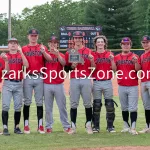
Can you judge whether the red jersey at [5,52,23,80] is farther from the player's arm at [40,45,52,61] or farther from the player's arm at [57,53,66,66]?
the player's arm at [57,53,66,66]

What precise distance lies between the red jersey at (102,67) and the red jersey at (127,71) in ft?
0.65

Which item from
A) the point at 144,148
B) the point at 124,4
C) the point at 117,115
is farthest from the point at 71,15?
the point at 144,148

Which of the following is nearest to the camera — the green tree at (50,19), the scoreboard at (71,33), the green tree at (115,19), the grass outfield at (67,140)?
the grass outfield at (67,140)

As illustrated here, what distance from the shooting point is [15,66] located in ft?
28.5

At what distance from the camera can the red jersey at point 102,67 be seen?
29.2ft

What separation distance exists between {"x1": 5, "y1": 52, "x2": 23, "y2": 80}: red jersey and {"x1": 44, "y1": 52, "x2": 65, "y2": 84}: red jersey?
53 cm

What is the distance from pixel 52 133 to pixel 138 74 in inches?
81.7

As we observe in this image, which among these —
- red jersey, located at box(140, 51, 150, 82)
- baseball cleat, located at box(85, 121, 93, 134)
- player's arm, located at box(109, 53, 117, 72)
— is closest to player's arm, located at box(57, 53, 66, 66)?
player's arm, located at box(109, 53, 117, 72)

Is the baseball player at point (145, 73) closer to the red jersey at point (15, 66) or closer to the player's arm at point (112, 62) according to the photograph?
the player's arm at point (112, 62)

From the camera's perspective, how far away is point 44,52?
8.62 meters

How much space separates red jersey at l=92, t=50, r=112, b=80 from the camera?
8.90 metres

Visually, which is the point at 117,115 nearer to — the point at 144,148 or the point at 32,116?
the point at 32,116

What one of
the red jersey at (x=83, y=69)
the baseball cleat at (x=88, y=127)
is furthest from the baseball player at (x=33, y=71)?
the baseball cleat at (x=88, y=127)

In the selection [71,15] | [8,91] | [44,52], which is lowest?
[8,91]
